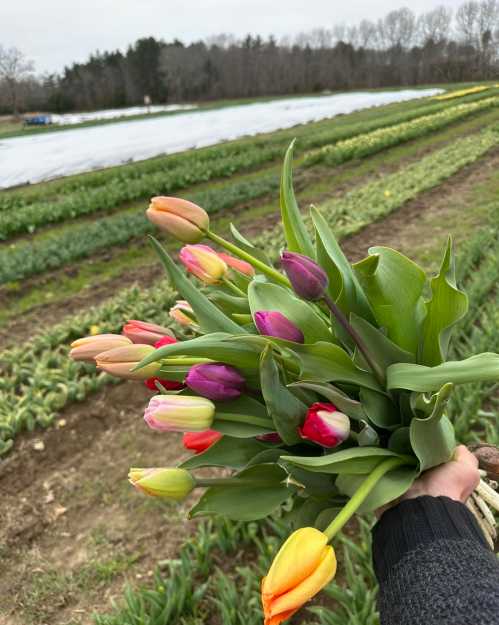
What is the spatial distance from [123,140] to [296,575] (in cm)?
1719

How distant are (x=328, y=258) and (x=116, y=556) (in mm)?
1925

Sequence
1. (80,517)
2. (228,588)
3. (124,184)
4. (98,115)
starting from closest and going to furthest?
(228,588) < (80,517) < (124,184) < (98,115)

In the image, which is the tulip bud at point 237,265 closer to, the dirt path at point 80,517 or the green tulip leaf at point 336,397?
the green tulip leaf at point 336,397

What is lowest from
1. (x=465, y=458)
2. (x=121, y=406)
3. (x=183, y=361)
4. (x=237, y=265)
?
(x=121, y=406)

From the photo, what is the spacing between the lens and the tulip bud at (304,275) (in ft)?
2.33

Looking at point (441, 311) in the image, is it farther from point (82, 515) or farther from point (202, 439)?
point (82, 515)

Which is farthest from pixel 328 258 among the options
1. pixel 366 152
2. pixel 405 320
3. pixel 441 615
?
pixel 366 152

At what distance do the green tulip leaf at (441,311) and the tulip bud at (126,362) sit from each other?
422 millimetres

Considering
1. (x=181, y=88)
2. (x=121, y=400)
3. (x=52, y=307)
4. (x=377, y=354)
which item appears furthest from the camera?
(x=181, y=88)

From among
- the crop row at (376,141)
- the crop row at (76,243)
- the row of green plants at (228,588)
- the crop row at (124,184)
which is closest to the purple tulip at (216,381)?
the row of green plants at (228,588)

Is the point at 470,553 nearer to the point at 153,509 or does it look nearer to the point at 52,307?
the point at 153,509

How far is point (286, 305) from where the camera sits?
79 cm

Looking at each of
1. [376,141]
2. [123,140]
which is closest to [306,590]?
[376,141]

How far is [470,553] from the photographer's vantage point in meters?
0.72
